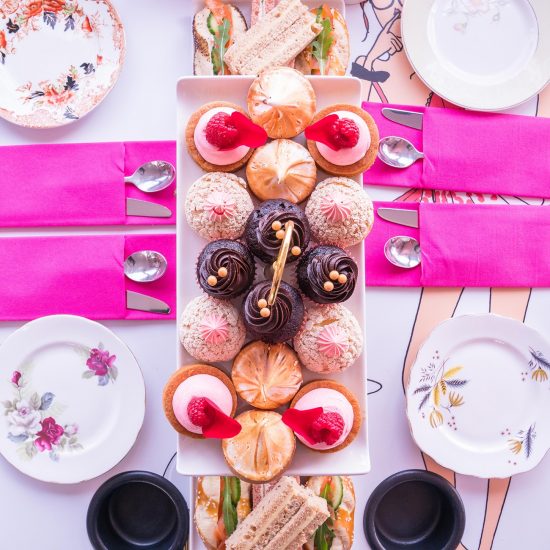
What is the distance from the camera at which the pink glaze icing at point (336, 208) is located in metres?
1.08

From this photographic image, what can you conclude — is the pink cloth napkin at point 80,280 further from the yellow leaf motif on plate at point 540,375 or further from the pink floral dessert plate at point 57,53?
the yellow leaf motif on plate at point 540,375

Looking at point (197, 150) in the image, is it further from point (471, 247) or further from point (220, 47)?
point (471, 247)

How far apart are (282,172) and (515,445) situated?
3.05 ft

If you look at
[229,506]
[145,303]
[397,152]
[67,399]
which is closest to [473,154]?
[397,152]

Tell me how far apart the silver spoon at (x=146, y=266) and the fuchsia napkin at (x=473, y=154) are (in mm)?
556

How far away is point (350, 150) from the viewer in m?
1.11

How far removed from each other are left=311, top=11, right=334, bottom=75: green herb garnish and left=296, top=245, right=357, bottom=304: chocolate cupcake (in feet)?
1.68

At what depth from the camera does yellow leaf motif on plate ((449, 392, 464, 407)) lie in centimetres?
147

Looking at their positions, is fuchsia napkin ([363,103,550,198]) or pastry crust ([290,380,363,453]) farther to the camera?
fuchsia napkin ([363,103,550,198])

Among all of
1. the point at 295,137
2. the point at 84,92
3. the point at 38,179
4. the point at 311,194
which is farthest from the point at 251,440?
the point at 84,92

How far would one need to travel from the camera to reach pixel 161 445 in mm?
1471

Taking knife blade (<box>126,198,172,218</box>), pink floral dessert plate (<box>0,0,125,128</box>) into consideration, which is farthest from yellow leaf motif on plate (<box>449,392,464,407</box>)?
pink floral dessert plate (<box>0,0,125,128</box>)

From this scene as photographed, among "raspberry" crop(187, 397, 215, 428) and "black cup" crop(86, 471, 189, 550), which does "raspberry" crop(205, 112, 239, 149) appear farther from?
"black cup" crop(86, 471, 189, 550)

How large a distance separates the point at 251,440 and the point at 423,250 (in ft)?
2.25
